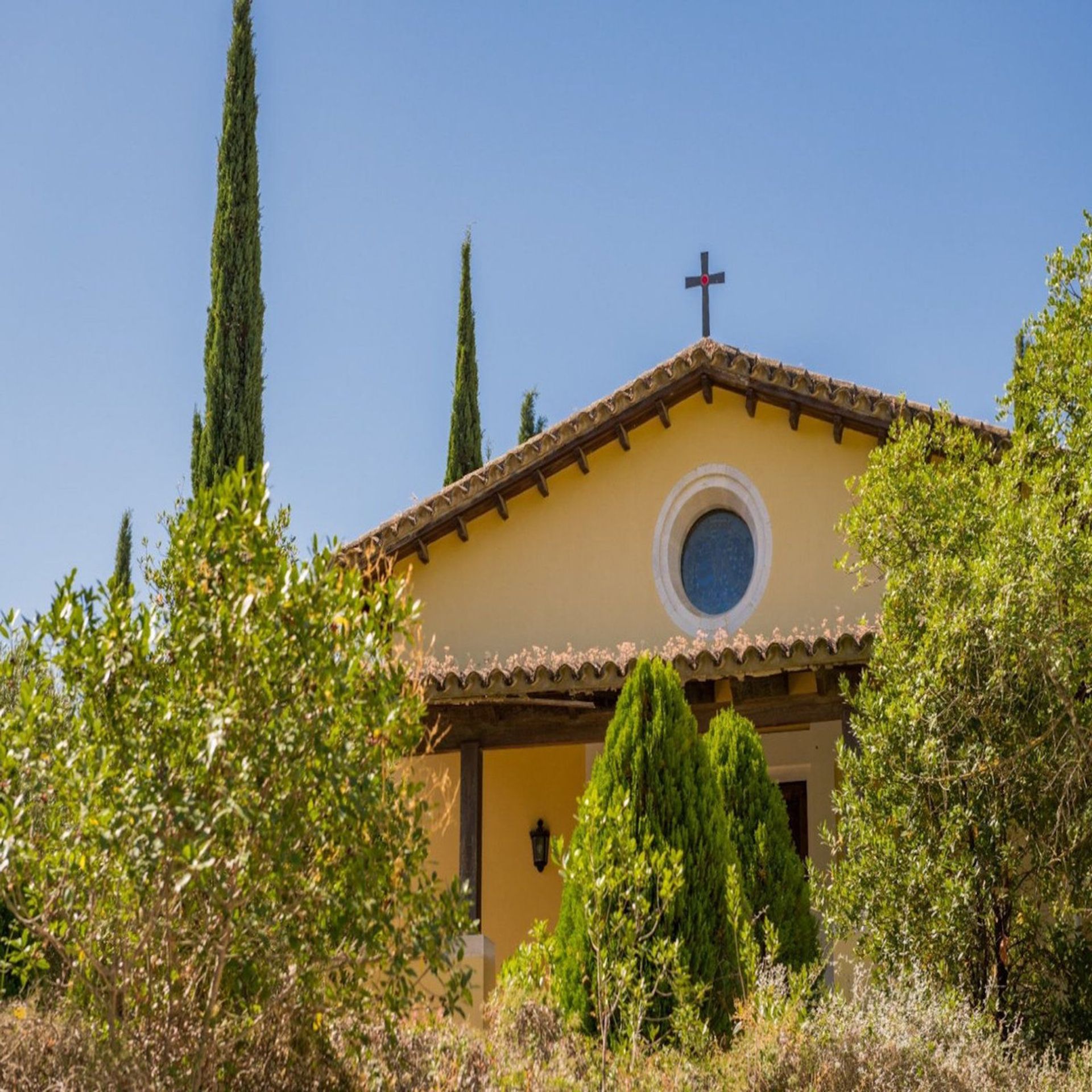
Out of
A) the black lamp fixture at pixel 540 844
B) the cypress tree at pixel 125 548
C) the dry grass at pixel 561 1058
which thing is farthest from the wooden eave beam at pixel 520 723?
the cypress tree at pixel 125 548

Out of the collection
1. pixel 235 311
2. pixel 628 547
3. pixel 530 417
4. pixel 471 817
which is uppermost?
pixel 530 417

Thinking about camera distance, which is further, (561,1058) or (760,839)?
(760,839)

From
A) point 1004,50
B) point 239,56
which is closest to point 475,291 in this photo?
point 239,56

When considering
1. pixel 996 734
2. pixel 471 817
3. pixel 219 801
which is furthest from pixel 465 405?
pixel 219 801

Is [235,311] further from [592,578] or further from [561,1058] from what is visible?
[561,1058]

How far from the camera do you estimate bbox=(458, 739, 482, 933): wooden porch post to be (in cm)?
1101

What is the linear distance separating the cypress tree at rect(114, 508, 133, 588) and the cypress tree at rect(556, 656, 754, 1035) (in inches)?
885

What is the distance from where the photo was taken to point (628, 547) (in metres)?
13.4

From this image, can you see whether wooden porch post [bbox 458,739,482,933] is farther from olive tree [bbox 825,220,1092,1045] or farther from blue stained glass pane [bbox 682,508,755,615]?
olive tree [bbox 825,220,1092,1045]

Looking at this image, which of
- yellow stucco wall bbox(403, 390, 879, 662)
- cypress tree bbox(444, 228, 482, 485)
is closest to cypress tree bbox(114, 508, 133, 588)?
cypress tree bbox(444, 228, 482, 485)

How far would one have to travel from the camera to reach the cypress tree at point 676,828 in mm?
7035

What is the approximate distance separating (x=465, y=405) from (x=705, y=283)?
880 cm

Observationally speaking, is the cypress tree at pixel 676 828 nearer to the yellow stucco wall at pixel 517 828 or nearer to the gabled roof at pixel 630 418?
the gabled roof at pixel 630 418

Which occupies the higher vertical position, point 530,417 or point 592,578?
point 530,417
